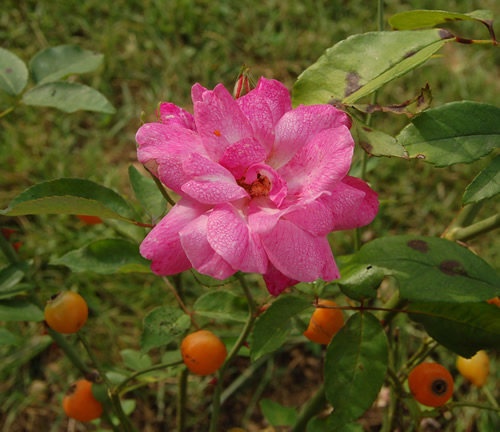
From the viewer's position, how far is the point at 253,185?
786mm

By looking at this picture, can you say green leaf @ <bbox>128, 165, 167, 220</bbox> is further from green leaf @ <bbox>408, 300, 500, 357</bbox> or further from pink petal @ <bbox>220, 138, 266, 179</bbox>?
green leaf @ <bbox>408, 300, 500, 357</bbox>

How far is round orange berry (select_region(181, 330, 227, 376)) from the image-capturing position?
936 millimetres

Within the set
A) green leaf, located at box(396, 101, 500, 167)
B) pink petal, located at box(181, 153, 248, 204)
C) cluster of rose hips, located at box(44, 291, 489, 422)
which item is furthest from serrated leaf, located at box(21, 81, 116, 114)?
green leaf, located at box(396, 101, 500, 167)

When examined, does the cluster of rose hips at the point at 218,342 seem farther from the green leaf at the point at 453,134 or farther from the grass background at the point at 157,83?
the grass background at the point at 157,83

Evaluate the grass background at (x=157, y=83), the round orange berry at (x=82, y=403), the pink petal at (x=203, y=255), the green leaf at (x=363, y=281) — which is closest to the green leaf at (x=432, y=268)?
the green leaf at (x=363, y=281)

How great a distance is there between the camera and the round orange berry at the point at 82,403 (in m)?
1.04

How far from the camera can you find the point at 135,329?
6.21ft

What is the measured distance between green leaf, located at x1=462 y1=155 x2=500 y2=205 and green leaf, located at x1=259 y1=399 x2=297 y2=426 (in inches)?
27.2

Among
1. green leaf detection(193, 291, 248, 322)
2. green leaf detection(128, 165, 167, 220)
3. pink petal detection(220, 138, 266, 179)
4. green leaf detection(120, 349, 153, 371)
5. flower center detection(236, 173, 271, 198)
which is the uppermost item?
pink petal detection(220, 138, 266, 179)

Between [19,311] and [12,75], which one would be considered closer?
[19,311]

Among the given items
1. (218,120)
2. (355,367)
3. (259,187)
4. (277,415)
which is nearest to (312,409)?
(277,415)

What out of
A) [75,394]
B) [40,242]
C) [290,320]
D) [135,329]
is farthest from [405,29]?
[40,242]

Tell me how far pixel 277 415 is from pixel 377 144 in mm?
734

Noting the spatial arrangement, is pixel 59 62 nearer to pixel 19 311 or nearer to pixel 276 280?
pixel 19 311
